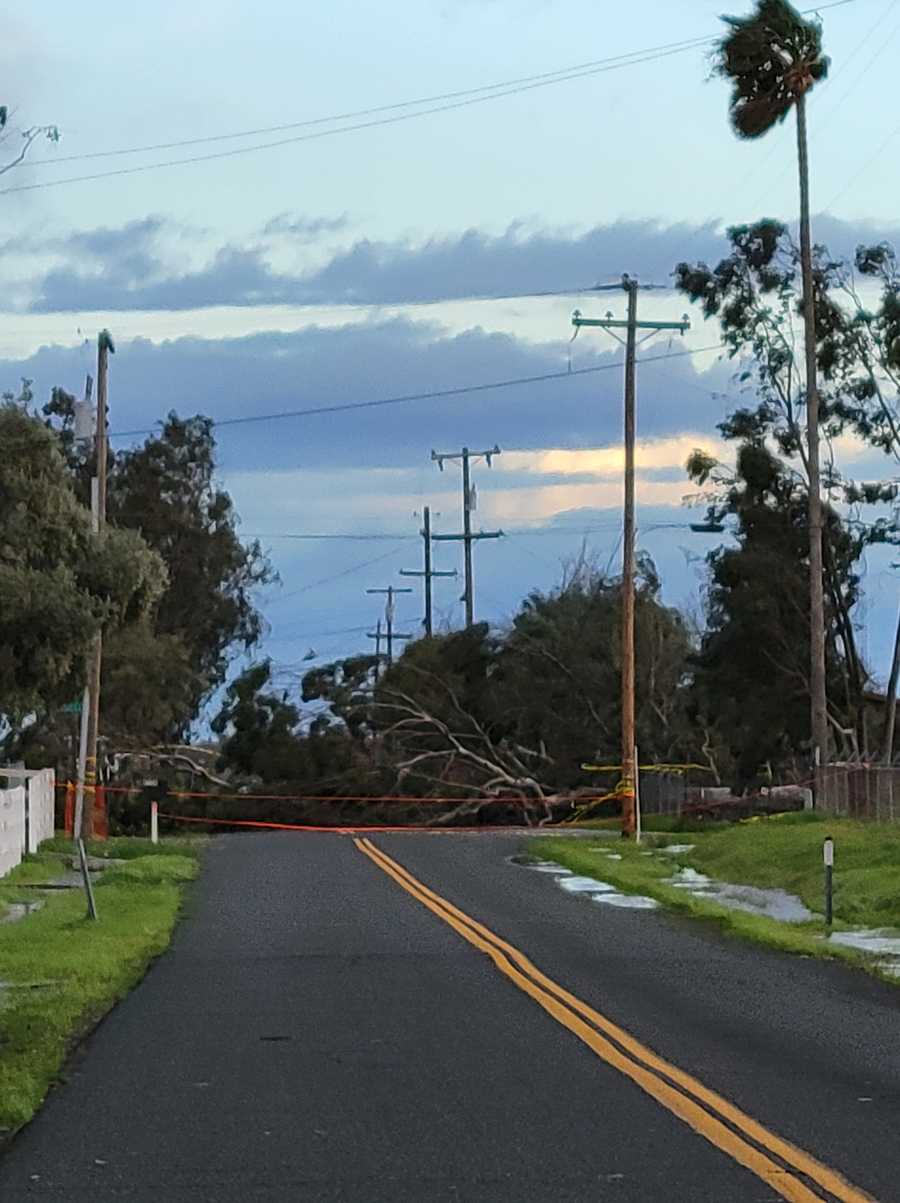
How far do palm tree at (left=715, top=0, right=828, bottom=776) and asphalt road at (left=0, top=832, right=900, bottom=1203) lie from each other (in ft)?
74.2

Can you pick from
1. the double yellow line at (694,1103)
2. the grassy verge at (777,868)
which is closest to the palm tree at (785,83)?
the grassy verge at (777,868)

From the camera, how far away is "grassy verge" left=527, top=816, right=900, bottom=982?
21.1m

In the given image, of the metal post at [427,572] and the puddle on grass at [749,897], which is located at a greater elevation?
the metal post at [427,572]

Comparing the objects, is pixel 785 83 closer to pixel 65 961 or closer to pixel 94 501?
pixel 94 501

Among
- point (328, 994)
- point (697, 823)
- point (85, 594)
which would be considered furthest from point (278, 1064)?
→ point (697, 823)

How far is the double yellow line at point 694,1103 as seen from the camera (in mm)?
8008

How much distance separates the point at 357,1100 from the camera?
10031 millimetres

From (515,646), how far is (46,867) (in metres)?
31.2

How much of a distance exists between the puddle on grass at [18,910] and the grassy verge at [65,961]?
6.7 inches

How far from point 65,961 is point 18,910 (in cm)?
652

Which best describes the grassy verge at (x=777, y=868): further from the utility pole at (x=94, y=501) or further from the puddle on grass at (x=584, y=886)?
the utility pole at (x=94, y=501)

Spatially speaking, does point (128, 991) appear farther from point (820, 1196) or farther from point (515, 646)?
point (515, 646)

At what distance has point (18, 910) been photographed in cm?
2297

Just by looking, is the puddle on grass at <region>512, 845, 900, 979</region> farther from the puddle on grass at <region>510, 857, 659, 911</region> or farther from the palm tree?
the palm tree
